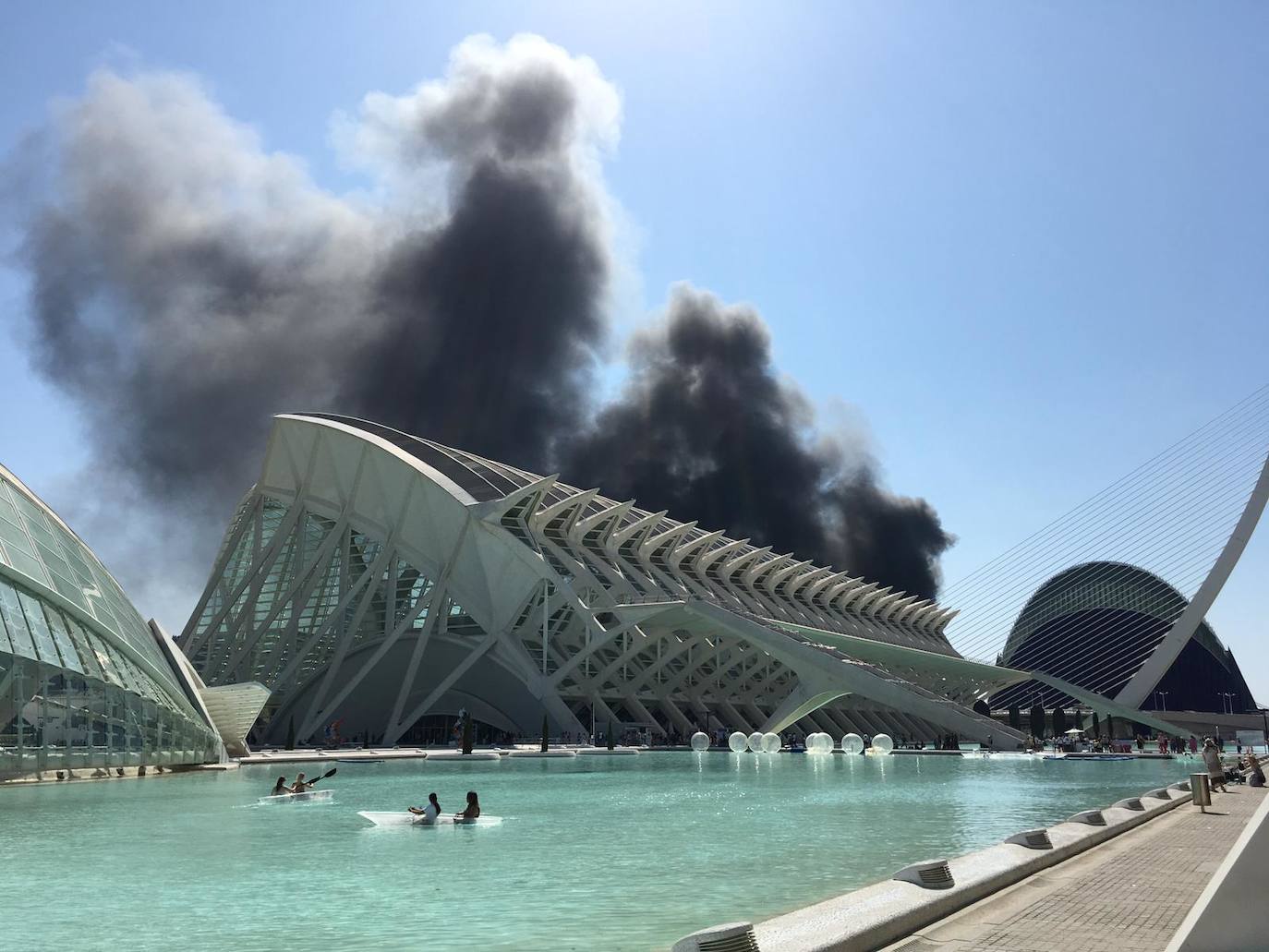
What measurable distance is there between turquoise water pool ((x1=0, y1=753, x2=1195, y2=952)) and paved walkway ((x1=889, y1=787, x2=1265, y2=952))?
6.34ft

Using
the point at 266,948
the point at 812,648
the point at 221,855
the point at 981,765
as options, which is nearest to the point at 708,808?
the point at 221,855

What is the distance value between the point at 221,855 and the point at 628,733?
4596 centimetres

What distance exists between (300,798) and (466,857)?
1078cm

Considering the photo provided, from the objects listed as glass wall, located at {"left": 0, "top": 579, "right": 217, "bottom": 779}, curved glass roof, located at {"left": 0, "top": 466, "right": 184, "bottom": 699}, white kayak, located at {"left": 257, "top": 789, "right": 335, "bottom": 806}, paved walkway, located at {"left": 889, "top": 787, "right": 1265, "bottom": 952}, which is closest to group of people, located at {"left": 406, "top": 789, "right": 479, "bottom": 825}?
white kayak, located at {"left": 257, "top": 789, "right": 335, "bottom": 806}

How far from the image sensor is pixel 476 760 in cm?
4138

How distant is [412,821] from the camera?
667 inches

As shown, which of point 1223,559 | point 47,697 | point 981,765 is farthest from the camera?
point 1223,559

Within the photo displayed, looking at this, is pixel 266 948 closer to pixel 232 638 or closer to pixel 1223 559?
pixel 1223 559

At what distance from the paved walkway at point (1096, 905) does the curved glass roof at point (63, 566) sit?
23150 mm

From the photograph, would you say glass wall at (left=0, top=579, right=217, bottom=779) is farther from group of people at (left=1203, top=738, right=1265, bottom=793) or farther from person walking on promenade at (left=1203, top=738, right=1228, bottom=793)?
person walking on promenade at (left=1203, top=738, right=1228, bottom=793)

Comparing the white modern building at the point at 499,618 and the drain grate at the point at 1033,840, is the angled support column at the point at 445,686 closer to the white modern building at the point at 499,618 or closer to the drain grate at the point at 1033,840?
the white modern building at the point at 499,618

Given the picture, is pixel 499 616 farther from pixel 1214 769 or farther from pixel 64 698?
pixel 1214 769

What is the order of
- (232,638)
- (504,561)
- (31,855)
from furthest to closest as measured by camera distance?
(232,638)
(504,561)
(31,855)

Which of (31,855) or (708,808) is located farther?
(708,808)
